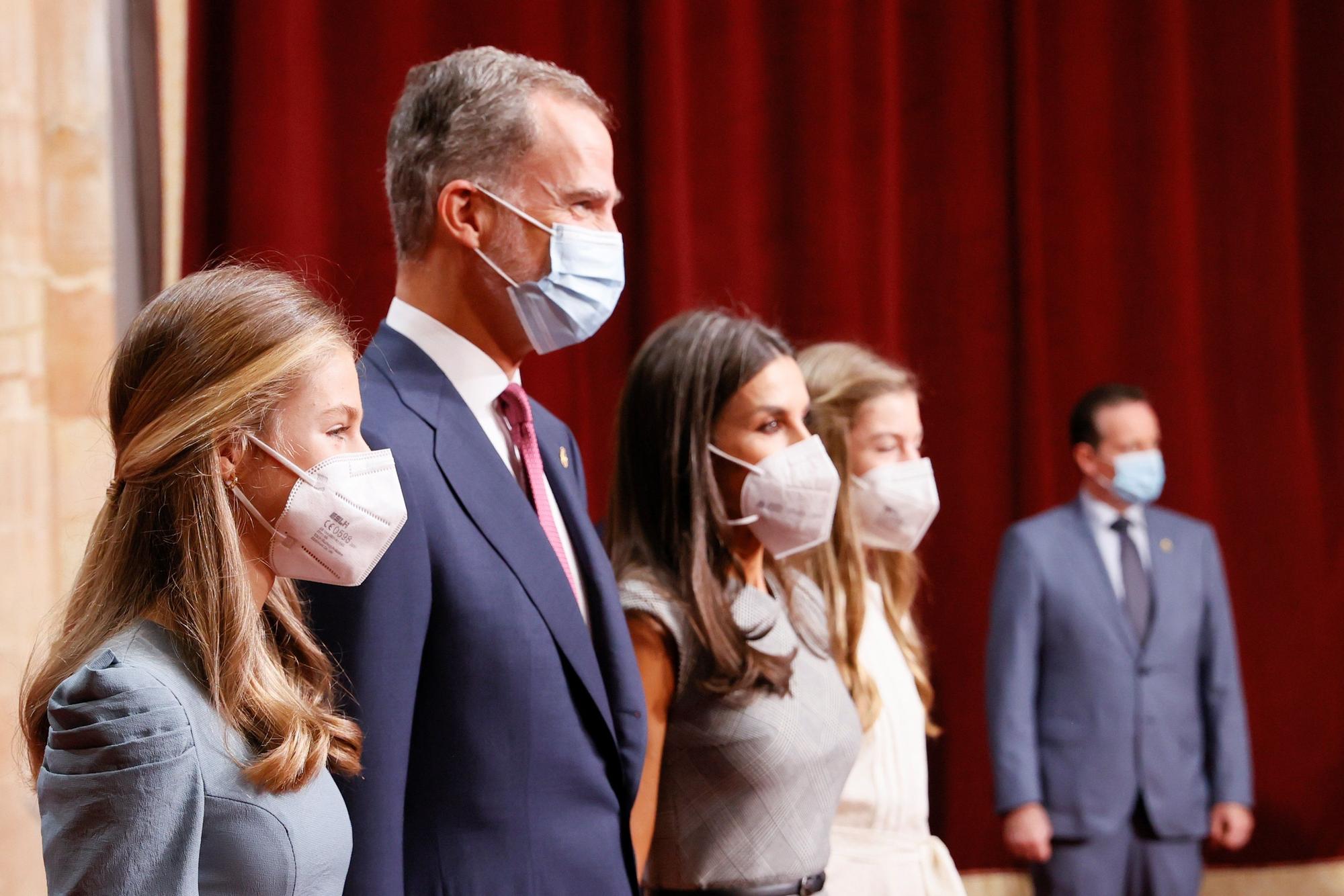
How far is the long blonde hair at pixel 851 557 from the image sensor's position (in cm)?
249

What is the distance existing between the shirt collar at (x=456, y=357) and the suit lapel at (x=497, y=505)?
3 cm

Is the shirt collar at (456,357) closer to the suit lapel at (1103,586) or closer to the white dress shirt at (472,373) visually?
the white dress shirt at (472,373)

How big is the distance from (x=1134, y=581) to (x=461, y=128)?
94.6 inches

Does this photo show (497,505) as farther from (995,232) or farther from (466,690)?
(995,232)

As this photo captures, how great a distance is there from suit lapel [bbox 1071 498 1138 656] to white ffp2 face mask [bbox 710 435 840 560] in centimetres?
148

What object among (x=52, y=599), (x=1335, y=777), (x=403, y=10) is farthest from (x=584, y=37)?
(x=1335, y=777)

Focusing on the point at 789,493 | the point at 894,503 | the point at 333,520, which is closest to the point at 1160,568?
the point at 894,503

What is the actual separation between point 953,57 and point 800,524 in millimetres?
2055

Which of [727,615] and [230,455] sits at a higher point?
[230,455]

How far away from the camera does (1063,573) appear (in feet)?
11.4

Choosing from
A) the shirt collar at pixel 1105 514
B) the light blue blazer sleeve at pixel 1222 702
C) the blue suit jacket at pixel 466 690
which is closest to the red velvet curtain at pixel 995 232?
the shirt collar at pixel 1105 514

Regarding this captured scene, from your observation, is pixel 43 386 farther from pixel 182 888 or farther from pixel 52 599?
Result: pixel 182 888

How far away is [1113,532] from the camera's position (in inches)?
142

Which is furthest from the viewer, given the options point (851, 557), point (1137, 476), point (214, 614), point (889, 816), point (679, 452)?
point (1137, 476)
